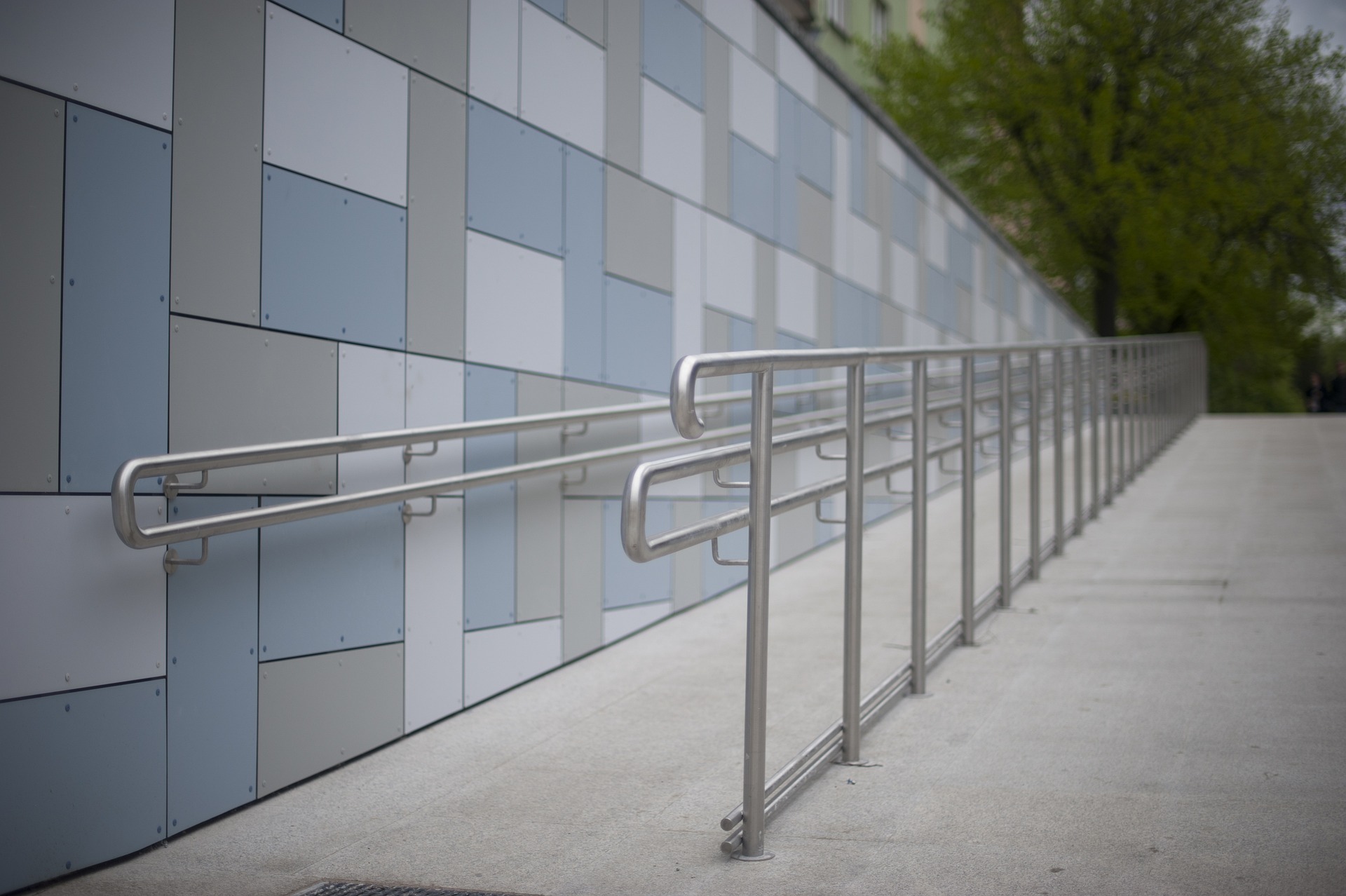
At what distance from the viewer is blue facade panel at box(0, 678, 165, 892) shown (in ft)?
8.30

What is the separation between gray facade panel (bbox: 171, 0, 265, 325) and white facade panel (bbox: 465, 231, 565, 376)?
104 cm

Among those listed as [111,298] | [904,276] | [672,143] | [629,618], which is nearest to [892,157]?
[904,276]

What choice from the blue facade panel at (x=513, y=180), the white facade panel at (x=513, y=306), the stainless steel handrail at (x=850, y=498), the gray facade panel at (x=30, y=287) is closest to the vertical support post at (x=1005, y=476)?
the stainless steel handrail at (x=850, y=498)

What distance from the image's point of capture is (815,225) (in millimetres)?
7492

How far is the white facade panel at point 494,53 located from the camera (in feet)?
13.7

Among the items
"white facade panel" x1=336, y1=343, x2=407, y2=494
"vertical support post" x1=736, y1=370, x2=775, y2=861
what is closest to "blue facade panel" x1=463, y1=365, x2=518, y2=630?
"white facade panel" x1=336, y1=343, x2=407, y2=494

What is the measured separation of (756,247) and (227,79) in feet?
12.6

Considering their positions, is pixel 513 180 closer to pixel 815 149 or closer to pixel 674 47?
pixel 674 47

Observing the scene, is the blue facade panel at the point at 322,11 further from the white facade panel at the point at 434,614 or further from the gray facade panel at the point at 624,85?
the gray facade panel at the point at 624,85

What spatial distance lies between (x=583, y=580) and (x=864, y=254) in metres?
4.62

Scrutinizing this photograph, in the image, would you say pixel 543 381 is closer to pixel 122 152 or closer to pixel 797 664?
pixel 797 664

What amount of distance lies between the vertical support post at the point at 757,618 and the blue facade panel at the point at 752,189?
390 cm

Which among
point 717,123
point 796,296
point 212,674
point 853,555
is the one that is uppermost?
point 717,123

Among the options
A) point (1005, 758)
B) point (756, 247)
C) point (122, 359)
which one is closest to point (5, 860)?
point (122, 359)
